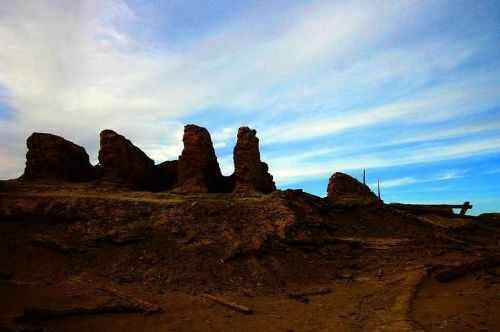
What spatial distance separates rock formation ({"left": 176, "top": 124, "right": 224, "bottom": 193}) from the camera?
25797 mm

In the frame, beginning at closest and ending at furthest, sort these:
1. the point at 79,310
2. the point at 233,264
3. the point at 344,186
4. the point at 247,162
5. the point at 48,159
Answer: the point at 79,310, the point at 233,264, the point at 48,159, the point at 247,162, the point at 344,186

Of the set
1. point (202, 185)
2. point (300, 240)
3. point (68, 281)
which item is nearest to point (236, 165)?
point (202, 185)

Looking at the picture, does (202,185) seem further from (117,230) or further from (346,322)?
(346,322)

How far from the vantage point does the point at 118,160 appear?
26.7 metres

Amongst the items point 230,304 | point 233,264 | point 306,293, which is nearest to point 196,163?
point 233,264

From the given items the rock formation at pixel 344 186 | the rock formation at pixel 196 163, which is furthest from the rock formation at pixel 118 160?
the rock formation at pixel 344 186

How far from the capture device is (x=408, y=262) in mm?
17531

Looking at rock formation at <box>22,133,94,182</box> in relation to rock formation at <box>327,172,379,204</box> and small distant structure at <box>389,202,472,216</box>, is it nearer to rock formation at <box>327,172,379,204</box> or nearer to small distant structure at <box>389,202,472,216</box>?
rock formation at <box>327,172,379,204</box>

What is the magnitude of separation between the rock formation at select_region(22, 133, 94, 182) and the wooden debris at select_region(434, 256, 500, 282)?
23105 mm

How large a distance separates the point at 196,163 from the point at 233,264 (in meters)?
11.6

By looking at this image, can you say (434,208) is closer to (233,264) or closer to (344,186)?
(344,186)

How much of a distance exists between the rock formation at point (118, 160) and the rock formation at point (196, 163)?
353 cm

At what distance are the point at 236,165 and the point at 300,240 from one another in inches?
384

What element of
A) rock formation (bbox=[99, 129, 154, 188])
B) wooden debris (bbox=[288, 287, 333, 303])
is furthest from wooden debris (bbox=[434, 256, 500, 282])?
rock formation (bbox=[99, 129, 154, 188])
